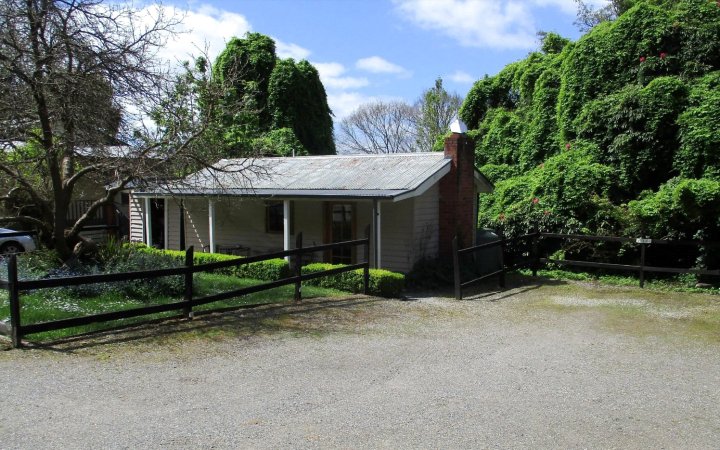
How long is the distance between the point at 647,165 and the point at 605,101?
2.42 metres

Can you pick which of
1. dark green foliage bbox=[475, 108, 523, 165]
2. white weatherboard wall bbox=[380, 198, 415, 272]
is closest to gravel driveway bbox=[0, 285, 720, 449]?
white weatherboard wall bbox=[380, 198, 415, 272]

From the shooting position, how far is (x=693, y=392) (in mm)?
6371

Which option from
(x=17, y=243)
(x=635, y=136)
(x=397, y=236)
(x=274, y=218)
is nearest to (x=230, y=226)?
(x=274, y=218)

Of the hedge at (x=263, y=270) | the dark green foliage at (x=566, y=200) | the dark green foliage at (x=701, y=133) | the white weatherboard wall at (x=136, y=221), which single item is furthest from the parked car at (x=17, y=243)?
the dark green foliage at (x=701, y=133)

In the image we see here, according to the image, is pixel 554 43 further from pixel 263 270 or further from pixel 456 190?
pixel 263 270

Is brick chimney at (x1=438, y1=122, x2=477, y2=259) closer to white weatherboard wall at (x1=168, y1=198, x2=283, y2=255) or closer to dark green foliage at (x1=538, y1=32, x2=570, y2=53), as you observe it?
white weatherboard wall at (x1=168, y1=198, x2=283, y2=255)

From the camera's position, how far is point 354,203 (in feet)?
52.3

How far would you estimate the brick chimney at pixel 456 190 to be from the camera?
15969 mm

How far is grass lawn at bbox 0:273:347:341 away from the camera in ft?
27.0

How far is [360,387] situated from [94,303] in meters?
5.47

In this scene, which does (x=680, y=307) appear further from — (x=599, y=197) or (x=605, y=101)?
(x=605, y=101)

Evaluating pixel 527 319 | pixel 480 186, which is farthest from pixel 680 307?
pixel 480 186

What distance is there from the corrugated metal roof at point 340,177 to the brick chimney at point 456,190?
46 cm

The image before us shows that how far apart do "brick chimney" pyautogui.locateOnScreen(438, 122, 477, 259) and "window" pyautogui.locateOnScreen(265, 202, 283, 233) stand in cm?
480
